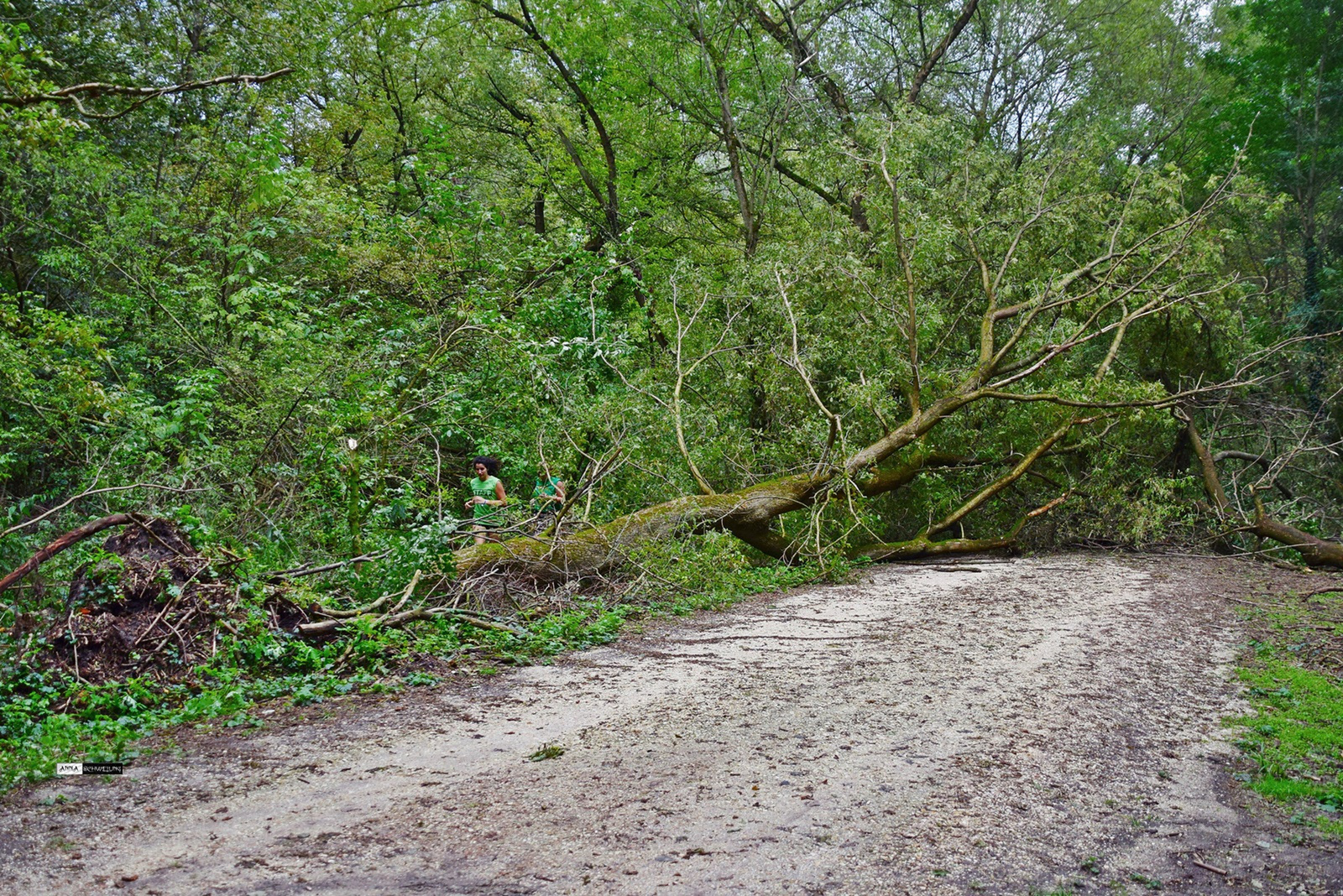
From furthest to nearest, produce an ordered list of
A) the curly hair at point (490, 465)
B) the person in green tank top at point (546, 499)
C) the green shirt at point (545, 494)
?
the curly hair at point (490, 465), the green shirt at point (545, 494), the person in green tank top at point (546, 499)

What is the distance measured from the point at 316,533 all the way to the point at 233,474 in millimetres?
1278

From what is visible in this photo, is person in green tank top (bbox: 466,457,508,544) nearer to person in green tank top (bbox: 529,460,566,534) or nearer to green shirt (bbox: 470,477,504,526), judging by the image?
green shirt (bbox: 470,477,504,526)

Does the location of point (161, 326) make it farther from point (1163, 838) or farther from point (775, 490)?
point (1163, 838)

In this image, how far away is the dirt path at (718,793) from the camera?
291 centimetres

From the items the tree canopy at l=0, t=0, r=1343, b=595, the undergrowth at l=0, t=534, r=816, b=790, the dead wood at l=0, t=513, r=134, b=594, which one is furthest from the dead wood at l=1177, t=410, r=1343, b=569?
the dead wood at l=0, t=513, r=134, b=594

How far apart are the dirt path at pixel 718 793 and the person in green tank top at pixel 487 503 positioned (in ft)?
6.70

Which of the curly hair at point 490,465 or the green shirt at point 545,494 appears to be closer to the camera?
the green shirt at point 545,494

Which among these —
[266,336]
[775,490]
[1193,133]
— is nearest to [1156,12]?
Answer: [1193,133]

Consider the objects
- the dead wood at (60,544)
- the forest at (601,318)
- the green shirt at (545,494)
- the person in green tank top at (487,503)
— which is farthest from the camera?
the green shirt at (545,494)

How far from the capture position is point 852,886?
2826mm

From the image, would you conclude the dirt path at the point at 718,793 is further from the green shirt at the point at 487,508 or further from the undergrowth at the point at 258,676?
the green shirt at the point at 487,508

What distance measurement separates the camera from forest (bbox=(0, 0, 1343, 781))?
6.71m

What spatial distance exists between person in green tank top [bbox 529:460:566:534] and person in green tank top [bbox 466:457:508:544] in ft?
1.04

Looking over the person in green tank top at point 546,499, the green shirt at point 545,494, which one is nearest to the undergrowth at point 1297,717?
the person in green tank top at point 546,499
